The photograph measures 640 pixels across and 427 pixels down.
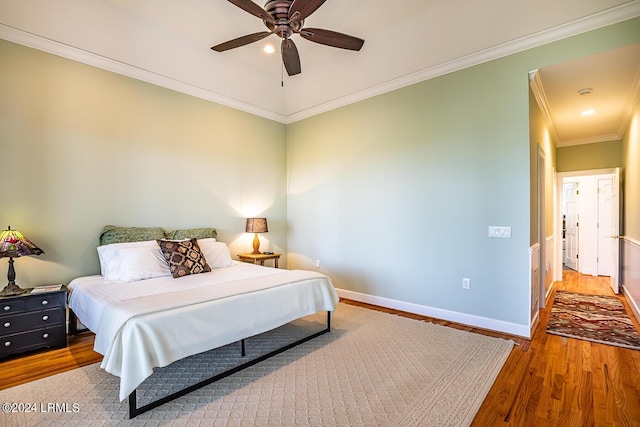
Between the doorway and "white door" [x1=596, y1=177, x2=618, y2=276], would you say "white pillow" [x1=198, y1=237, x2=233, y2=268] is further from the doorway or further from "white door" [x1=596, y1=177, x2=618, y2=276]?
"white door" [x1=596, y1=177, x2=618, y2=276]

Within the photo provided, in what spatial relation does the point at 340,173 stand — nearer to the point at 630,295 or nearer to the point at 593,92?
the point at 593,92

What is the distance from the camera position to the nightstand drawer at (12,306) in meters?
2.54

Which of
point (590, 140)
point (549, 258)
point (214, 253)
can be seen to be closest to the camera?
point (214, 253)

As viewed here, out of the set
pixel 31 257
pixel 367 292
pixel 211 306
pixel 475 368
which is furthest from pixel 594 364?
pixel 31 257

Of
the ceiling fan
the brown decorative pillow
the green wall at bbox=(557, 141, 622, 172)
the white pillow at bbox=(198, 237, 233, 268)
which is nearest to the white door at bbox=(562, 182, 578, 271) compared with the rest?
→ the green wall at bbox=(557, 141, 622, 172)

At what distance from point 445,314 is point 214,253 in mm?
2855

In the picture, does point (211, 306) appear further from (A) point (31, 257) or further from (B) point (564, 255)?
(B) point (564, 255)

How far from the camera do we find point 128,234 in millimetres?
3410

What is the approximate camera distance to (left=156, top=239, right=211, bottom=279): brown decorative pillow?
3.19 m

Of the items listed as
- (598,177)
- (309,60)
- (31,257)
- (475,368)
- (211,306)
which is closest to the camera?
(211,306)

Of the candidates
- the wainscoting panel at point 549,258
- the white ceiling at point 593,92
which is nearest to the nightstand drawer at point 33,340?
the white ceiling at point 593,92

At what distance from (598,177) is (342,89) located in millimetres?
5691

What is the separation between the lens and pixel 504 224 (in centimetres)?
317

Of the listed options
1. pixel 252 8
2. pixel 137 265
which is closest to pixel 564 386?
pixel 252 8
